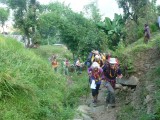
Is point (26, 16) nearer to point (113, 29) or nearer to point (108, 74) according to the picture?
point (113, 29)

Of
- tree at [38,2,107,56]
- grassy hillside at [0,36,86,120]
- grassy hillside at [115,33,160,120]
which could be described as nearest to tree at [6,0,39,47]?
tree at [38,2,107,56]

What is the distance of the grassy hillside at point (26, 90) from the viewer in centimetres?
700

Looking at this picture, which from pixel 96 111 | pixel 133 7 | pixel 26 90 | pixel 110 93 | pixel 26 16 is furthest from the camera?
pixel 26 16

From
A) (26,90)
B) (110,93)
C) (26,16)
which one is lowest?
(110,93)

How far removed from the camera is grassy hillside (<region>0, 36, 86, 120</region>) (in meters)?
7.00

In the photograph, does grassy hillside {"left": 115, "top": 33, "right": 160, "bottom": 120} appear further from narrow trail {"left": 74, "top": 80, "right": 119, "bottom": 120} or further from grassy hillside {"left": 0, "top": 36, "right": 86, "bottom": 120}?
grassy hillside {"left": 0, "top": 36, "right": 86, "bottom": 120}

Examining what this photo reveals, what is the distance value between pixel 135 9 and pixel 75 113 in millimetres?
15321

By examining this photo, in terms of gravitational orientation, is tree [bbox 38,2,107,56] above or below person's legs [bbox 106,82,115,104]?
above

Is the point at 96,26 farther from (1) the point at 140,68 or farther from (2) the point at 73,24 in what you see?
(1) the point at 140,68

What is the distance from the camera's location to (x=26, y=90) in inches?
295

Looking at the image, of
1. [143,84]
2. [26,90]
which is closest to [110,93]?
[143,84]

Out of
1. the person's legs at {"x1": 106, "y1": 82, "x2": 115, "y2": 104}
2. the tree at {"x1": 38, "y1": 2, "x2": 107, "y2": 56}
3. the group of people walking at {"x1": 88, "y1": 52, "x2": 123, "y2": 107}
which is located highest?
the tree at {"x1": 38, "y1": 2, "x2": 107, "y2": 56}

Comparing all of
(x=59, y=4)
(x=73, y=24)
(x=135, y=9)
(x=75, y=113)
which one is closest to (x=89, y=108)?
(x=75, y=113)

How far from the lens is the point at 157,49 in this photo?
1160 cm
